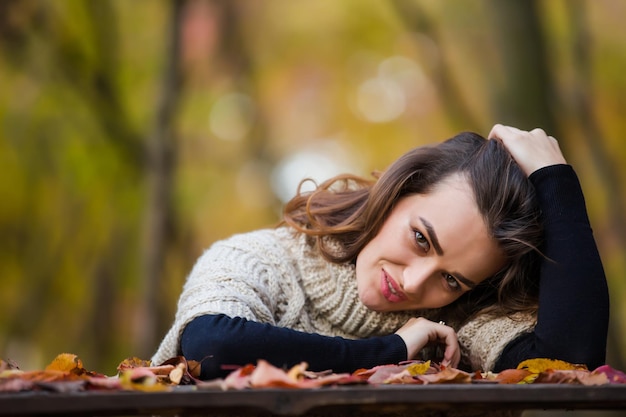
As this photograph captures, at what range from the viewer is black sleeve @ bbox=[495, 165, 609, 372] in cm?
248

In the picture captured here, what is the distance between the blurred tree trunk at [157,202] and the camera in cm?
723

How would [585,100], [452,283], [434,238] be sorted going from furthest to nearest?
[585,100], [452,283], [434,238]

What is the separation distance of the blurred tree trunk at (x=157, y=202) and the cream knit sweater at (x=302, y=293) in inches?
181

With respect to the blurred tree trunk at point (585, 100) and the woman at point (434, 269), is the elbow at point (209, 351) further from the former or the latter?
the blurred tree trunk at point (585, 100)

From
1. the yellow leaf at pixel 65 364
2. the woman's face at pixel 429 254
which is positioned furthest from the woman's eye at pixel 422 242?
the yellow leaf at pixel 65 364

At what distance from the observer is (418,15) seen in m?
7.08

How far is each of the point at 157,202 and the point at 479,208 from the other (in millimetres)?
5109

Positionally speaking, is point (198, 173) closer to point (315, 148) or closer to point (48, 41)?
point (315, 148)

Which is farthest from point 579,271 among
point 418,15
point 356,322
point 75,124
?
point 75,124

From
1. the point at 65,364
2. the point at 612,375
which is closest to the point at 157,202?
the point at 65,364

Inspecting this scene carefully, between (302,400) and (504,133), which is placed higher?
(504,133)

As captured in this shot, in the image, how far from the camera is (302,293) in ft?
8.84

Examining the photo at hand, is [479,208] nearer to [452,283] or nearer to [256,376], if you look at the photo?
[452,283]

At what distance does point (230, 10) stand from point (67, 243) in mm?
3674
